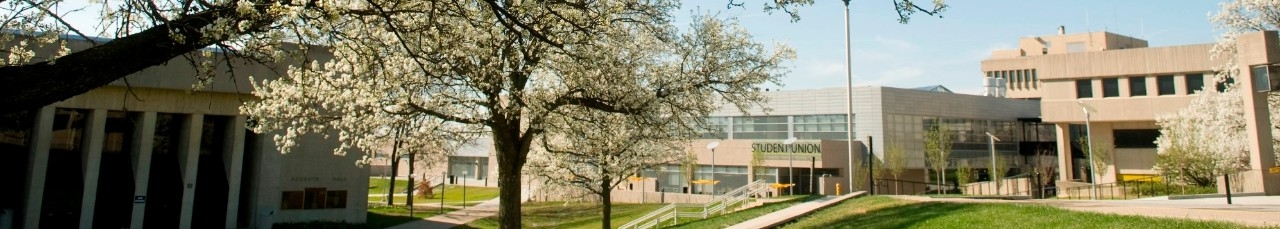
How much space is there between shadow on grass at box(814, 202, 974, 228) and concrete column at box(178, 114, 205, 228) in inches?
849

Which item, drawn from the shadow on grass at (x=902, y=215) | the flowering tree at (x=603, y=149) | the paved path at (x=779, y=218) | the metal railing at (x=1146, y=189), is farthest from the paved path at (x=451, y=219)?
the metal railing at (x=1146, y=189)

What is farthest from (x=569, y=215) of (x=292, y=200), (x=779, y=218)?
(x=779, y=218)

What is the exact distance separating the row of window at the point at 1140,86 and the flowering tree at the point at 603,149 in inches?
1061

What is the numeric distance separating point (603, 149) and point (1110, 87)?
117 ft

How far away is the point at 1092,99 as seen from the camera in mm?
43188

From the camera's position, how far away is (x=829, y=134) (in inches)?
2101

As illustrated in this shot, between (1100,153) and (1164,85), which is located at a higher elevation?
(1164,85)

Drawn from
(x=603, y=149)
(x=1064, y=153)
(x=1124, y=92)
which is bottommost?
(x=603, y=149)

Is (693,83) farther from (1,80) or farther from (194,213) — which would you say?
(194,213)

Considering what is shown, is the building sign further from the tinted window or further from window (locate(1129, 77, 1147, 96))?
the tinted window

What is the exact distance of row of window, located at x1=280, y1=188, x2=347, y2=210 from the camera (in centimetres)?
2772

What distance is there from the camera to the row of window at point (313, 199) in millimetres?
27719

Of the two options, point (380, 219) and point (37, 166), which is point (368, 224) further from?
point (37, 166)

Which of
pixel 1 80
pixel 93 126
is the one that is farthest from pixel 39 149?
pixel 1 80
